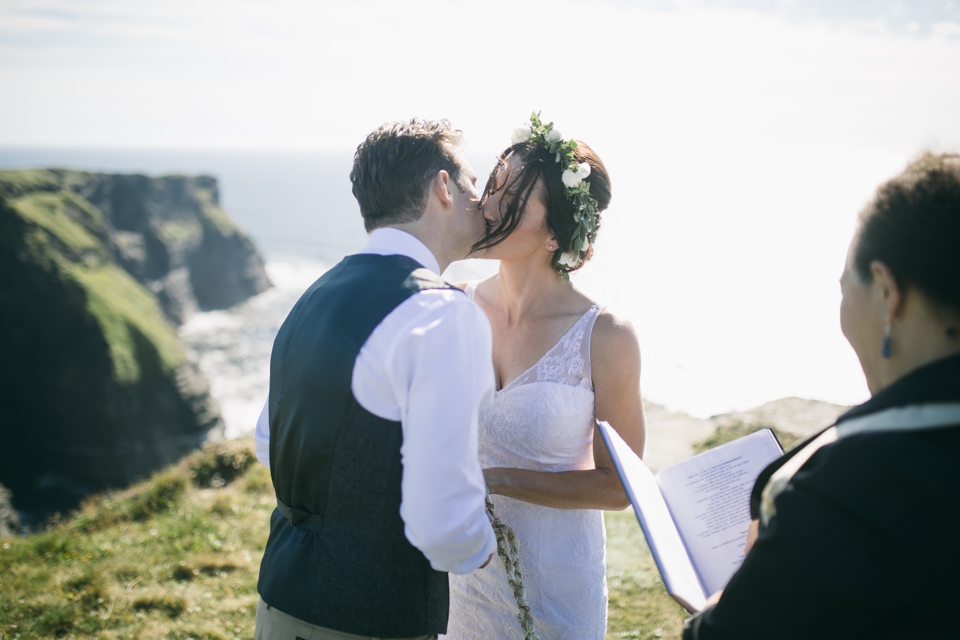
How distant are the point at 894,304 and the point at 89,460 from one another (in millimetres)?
43569

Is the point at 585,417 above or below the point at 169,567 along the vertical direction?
above

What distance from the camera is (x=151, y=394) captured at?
3859cm

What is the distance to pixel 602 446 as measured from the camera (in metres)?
3.01

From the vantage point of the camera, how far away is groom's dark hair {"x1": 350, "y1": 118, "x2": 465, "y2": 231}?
230 centimetres

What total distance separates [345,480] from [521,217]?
1.64 meters

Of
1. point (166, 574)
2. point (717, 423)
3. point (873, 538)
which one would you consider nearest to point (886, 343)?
point (873, 538)

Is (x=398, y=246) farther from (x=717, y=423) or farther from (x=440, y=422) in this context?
(x=717, y=423)

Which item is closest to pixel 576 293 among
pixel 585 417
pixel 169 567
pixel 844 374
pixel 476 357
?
pixel 585 417

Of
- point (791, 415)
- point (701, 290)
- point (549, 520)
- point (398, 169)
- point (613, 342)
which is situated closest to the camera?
point (398, 169)

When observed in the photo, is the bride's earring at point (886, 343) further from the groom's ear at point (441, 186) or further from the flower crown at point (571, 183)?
the flower crown at point (571, 183)

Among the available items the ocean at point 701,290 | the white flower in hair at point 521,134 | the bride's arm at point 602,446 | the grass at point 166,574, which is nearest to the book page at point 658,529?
the bride's arm at point 602,446

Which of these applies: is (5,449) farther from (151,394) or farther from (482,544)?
(482,544)

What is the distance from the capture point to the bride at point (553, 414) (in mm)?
2949

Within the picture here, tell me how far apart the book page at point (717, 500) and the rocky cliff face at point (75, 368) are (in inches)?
1567
